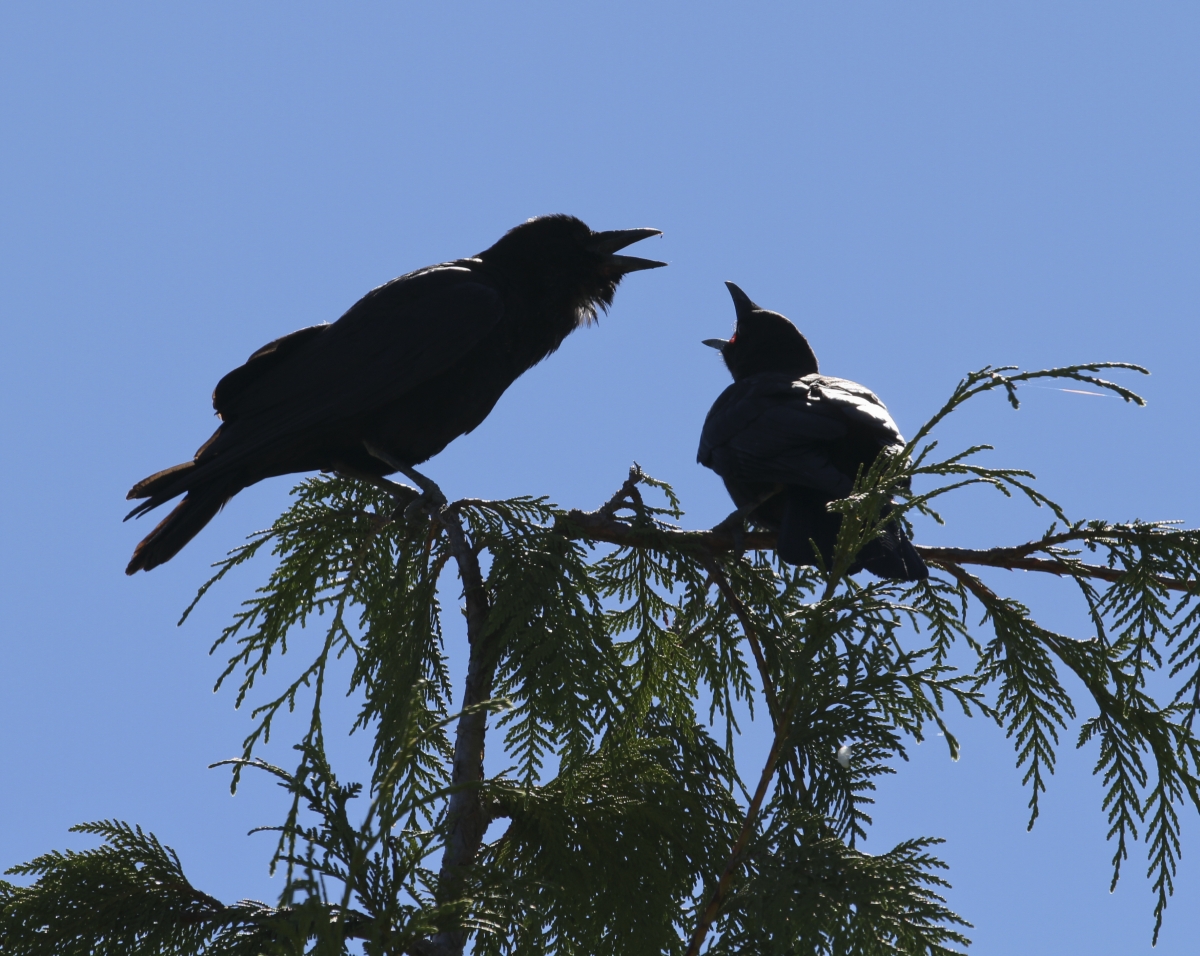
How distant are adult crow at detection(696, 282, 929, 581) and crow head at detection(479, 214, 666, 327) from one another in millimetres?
979

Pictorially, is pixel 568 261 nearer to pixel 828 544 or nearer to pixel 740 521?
pixel 740 521

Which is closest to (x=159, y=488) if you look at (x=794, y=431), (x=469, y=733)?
(x=469, y=733)

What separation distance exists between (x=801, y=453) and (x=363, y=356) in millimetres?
1882

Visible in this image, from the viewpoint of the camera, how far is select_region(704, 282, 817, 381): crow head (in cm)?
612

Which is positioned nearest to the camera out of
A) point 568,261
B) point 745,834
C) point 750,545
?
point 745,834

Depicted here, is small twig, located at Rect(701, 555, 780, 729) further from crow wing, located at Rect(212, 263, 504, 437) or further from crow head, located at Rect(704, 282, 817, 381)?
crow head, located at Rect(704, 282, 817, 381)

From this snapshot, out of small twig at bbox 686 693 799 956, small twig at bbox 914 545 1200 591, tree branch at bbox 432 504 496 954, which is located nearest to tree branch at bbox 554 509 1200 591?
small twig at bbox 914 545 1200 591

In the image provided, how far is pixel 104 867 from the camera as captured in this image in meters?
3.22

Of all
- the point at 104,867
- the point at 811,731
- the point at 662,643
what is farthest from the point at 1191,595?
the point at 104,867

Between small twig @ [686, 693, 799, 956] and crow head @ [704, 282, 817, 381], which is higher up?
crow head @ [704, 282, 817, 381]

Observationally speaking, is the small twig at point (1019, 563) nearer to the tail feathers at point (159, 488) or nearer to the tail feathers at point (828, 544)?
the tail feathers at point (828, 544)

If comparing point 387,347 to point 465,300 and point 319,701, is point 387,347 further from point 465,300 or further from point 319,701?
point 319,701

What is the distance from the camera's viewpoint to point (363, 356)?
16.1 ft

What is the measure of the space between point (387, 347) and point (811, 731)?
2728 mm
